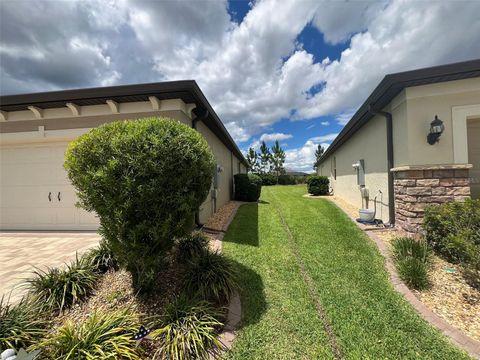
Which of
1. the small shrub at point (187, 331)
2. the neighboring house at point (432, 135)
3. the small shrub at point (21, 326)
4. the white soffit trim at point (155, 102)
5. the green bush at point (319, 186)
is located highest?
the white soffit trim at point (155, 102)

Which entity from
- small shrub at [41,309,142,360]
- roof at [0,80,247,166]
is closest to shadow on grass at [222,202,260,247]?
small shrub at [41,309,142,360]

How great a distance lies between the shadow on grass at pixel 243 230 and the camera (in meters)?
5.28

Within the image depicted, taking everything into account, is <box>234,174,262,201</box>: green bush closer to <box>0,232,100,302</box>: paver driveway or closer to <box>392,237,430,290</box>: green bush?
<box>0,232,100,302</box>: paver driveway

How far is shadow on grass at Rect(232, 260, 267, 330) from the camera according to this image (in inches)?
107

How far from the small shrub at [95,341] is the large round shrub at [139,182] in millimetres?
627

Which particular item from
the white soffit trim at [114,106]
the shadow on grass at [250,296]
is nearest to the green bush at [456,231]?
the shadow on grass at [250,296]

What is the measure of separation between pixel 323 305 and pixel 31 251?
605cm

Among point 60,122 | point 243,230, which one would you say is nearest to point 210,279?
point 243,230

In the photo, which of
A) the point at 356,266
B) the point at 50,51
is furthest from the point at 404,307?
the point at 50,51

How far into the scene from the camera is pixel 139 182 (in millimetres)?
2463

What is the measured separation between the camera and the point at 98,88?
513 centimetres

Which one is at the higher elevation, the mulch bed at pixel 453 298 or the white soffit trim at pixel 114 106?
the white soffit trim at pixel 114 106

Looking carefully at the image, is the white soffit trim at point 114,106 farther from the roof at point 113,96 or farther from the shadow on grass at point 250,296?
the shadow on grass at point 250,296

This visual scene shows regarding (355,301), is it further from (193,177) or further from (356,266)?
(193,177)
